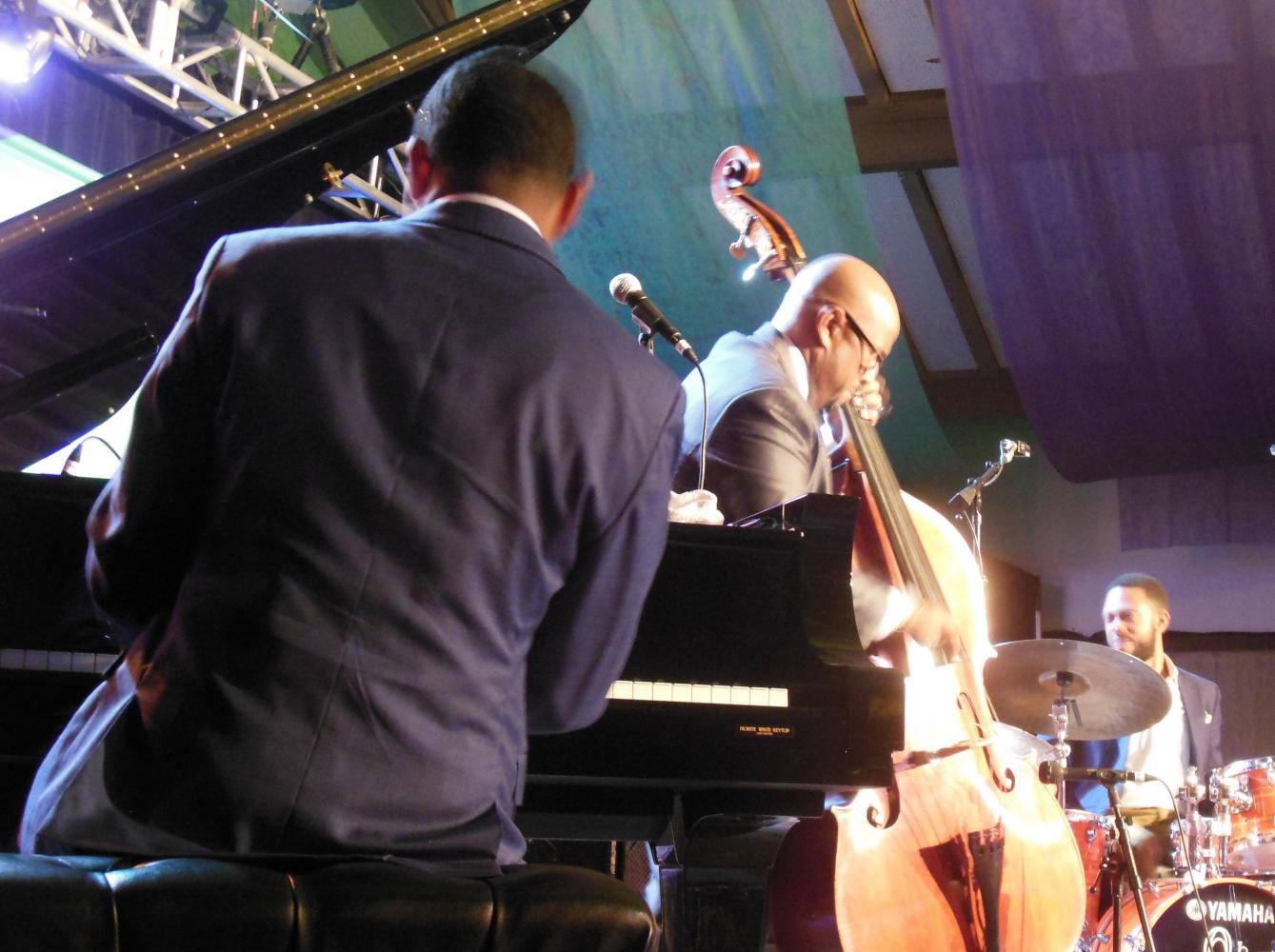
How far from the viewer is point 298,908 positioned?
110cm

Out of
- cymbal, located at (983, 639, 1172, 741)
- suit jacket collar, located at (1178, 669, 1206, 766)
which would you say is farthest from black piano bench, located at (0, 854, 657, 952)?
suit jacket collar, located at (1178, 669, 1206, 766)

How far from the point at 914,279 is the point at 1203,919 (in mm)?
5357

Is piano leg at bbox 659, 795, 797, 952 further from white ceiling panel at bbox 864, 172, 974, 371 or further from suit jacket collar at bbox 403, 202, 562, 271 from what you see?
white ceiling panel at bbox 864, 172, 974, 371

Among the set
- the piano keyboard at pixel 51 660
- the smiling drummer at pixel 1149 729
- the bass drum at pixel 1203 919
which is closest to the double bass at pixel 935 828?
the piano keyboard at pixel 51 660

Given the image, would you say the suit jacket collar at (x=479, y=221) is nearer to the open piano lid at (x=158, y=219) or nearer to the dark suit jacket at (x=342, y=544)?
the dark suit jacket at (x=342, y=544)

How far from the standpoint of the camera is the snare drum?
504cm

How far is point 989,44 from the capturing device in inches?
209

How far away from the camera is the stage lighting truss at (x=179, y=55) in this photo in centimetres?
497

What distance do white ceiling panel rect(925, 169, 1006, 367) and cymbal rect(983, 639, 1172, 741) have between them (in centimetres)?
395

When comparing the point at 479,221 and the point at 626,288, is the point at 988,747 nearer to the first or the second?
the point at 626,288

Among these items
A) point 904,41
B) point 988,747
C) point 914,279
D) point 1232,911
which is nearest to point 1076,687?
point 1232,911

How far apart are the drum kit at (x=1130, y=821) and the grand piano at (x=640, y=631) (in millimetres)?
2458

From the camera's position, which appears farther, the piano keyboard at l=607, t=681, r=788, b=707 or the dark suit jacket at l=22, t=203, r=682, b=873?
the piano keyboard at l=607, t=681, r=788, b=707

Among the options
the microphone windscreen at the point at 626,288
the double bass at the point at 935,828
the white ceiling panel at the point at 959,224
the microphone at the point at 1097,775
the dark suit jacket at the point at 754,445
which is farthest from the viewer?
the white ceiling panel at the point at 959,224
